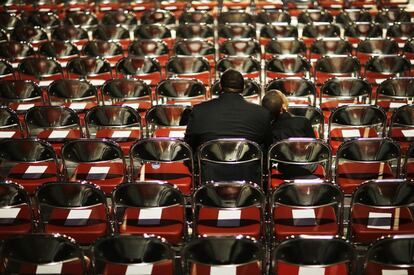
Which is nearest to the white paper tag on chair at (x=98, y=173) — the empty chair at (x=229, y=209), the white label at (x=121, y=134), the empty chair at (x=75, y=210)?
the empty chair at (x=75, y=210)

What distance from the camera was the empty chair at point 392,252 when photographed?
4016mm

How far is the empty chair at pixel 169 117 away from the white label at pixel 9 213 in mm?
1807

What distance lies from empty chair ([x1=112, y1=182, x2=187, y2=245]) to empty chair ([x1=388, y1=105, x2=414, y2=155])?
2.62 meters

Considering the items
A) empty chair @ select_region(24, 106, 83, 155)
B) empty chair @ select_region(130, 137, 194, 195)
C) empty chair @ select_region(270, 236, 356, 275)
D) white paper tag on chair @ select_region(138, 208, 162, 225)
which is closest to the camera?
empty chair @ select_region(270, 236, 356, 275)

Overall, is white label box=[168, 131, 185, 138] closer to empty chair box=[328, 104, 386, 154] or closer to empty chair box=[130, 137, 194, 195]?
empty chair box=[130, 137, 194, 195]

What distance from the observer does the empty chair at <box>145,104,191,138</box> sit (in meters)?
6.81

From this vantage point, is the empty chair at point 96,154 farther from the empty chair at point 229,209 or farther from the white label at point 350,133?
the white label at point 350,133

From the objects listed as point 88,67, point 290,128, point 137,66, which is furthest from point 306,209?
point 88,67

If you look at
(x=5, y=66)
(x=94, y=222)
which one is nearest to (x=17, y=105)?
(x=5, y=66)

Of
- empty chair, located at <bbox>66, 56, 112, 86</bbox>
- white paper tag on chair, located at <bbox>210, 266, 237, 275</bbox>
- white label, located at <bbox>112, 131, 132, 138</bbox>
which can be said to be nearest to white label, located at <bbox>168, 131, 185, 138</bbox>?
white label, located at <bbox>112, 131, 132, 138</bbox>

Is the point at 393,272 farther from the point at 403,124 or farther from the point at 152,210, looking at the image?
the point at 403,124

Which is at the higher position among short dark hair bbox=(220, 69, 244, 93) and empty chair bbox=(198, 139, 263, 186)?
short dark hair bbox=(220, 69, 244, 93)

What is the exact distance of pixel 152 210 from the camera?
17.8 feet

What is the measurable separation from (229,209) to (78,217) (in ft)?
4.54
